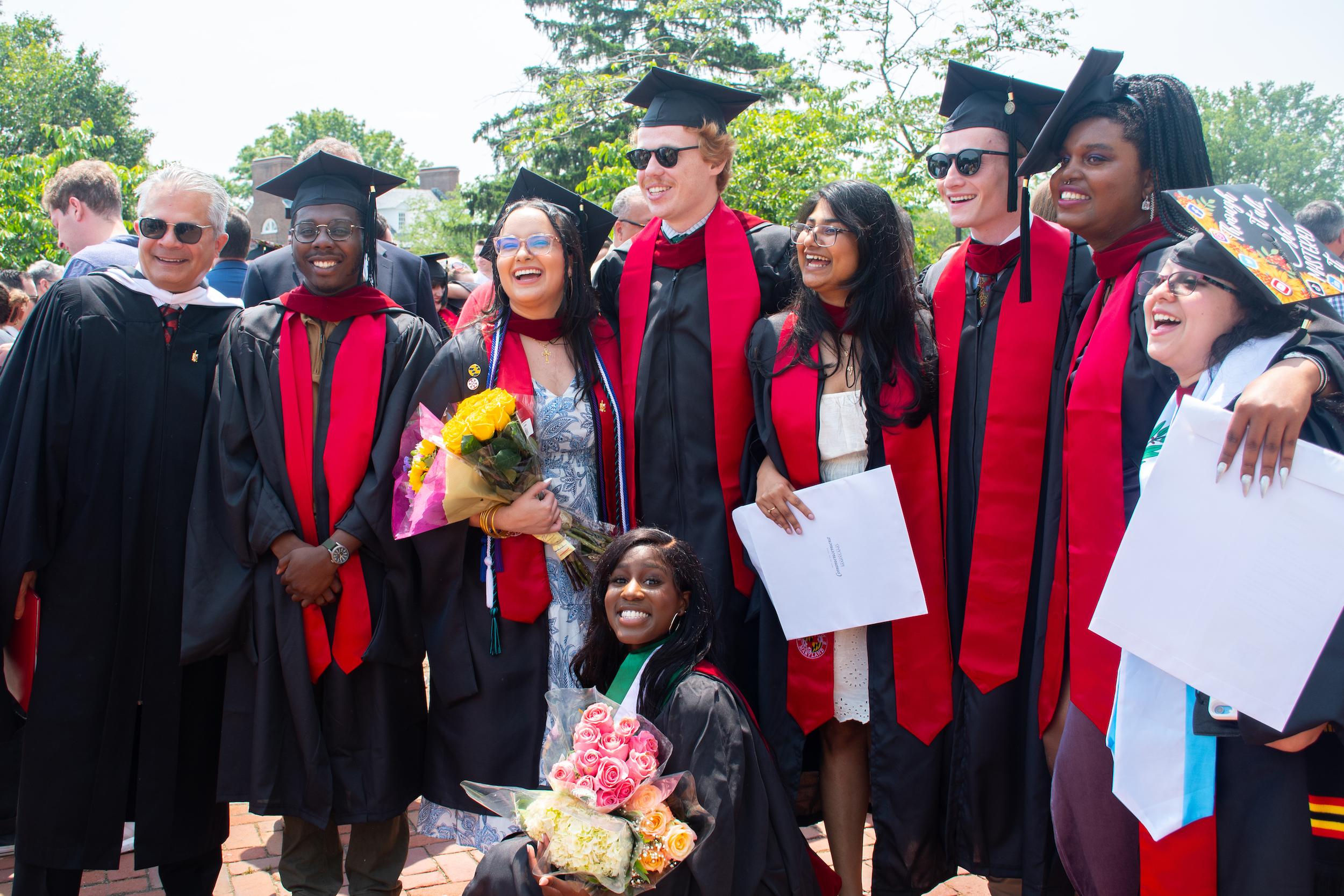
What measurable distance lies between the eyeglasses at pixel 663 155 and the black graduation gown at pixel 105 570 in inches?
65.4

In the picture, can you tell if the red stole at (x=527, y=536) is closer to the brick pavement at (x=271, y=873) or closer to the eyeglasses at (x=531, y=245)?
the eyeglasses at (x=531, y=245)

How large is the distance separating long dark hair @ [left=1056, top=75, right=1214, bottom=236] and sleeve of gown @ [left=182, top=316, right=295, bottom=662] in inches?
106

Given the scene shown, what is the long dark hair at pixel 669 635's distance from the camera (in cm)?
280

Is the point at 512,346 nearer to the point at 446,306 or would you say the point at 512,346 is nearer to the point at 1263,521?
the point at 1263,521

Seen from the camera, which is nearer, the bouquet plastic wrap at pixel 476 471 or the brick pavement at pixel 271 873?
the bouquet plastic wrap at pixel 476 471

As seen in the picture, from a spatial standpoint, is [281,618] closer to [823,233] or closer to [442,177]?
[823,233]

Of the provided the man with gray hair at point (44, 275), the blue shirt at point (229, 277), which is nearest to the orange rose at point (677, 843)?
the blue shirt at point (229, 277)

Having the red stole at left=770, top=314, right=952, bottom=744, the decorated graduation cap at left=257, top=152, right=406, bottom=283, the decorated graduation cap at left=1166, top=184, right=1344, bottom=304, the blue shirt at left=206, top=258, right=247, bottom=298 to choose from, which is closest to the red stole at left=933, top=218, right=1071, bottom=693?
the red stole at left=770, top=314, right=952, bottom=744

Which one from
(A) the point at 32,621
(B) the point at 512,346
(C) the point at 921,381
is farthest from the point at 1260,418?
(A) the point at 32,621

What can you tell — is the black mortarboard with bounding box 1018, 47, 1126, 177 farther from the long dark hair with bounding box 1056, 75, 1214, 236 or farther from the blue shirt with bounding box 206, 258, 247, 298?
the blue shirt with bounding box 206, 258, 247, 298

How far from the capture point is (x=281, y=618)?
3.15m

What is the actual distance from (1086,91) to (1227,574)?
4.79ft

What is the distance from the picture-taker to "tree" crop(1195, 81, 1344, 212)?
5384 cm

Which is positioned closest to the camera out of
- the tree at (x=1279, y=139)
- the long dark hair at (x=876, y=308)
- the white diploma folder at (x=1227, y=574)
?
the white diploma folder at (x=1227, y=574)
